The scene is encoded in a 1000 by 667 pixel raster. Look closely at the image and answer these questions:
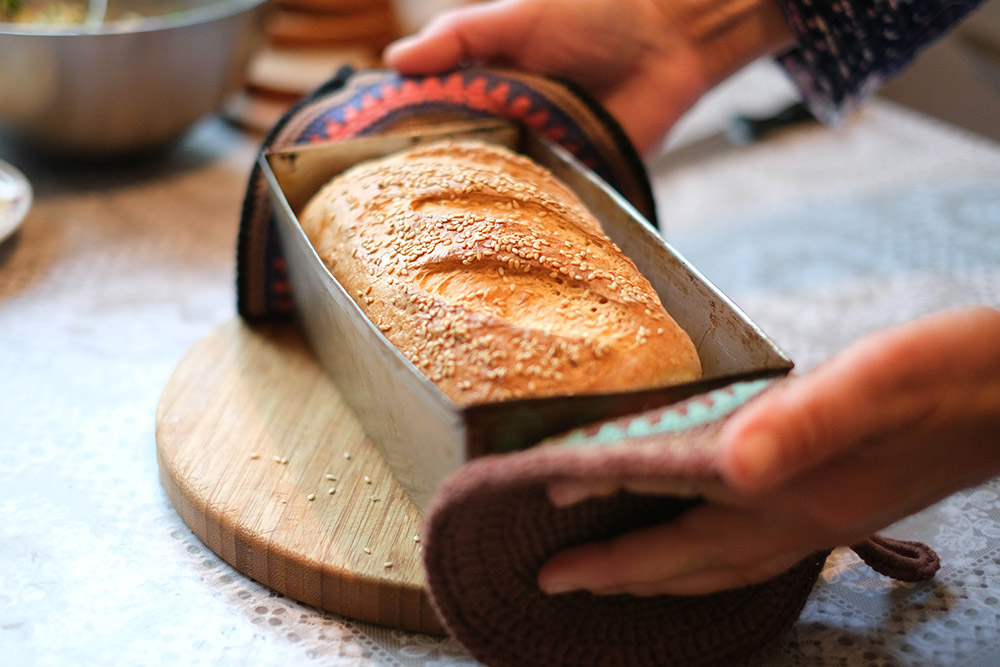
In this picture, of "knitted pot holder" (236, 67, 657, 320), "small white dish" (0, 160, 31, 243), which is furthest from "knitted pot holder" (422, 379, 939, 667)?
"small white dish" (0, 160, 31, 243)

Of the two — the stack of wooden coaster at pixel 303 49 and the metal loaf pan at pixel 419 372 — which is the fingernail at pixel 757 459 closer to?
the metal loaf pan at pixel 419 372

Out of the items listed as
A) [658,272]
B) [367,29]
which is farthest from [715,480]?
[367,29]

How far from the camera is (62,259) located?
155 centimetres

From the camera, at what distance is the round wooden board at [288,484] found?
0.91 meters

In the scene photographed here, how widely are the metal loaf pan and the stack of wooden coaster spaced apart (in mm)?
834

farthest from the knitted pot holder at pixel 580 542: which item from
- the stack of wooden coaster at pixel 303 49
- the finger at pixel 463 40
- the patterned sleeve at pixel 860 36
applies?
the stack of wooden coaster at pixel 303 49

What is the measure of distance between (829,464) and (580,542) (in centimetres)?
23

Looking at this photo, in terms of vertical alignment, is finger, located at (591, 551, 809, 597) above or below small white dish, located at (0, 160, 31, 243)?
above

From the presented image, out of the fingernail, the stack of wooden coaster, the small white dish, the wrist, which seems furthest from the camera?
the stack of wooden coaster

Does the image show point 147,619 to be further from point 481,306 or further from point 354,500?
point 481,306

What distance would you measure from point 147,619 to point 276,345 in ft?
1.67

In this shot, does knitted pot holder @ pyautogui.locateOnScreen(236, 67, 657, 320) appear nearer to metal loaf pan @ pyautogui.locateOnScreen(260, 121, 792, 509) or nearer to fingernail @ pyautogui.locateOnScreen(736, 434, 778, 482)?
metal loaf pan @ pyautogui.locateOnScreen(260, 121, 792, 509)

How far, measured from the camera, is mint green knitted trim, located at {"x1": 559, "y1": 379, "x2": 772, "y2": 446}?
28.8 inches

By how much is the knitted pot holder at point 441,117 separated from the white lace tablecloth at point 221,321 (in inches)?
7.1
